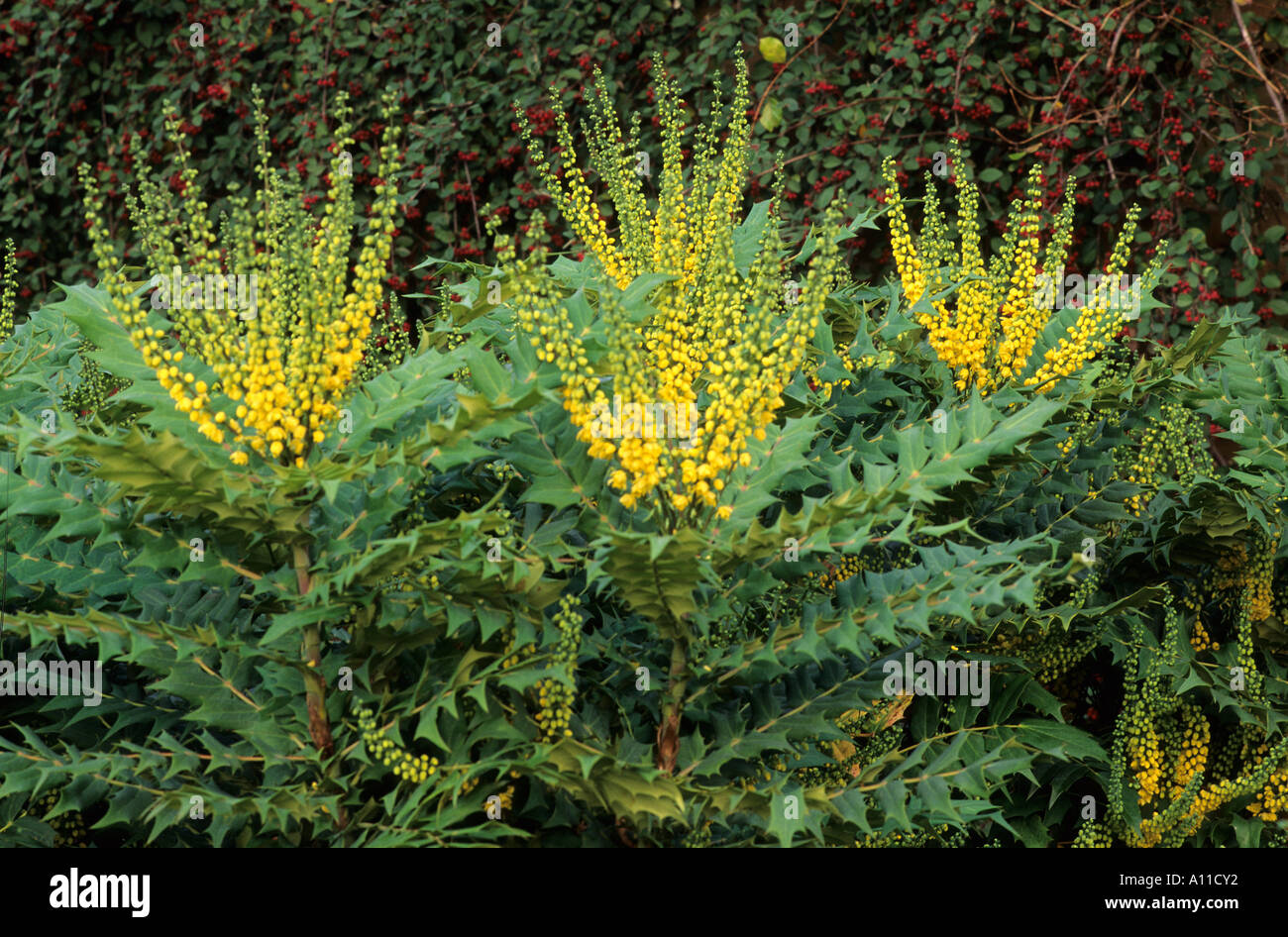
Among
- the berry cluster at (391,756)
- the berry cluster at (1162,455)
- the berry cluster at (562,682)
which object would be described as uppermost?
the berry cluster at (1162,455)

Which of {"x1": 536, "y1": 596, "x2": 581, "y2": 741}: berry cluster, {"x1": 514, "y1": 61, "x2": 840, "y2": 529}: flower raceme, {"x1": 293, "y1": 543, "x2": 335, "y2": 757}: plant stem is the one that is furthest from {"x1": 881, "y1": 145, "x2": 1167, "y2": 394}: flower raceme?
{"x1": 293, "y1": 543, "x2": 335, "y2": 757}: plant stem

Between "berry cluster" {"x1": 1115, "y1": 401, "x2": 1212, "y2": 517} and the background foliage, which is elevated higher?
the background foliage

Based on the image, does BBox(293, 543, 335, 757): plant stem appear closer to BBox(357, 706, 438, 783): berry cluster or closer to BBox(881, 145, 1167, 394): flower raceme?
BBox(357, 706, 438, 783): berry cluster

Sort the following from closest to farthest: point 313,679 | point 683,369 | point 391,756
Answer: point 391,756 < point 313,679 < point 683,369

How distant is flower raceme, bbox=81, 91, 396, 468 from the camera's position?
6.49ft

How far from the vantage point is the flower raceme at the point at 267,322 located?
1978 millimetres

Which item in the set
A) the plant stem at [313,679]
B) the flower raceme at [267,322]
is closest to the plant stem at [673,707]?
the plant stem at [313,679]

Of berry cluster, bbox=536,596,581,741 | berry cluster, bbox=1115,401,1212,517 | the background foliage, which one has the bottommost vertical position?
berry cluster, bbox=536,596,581,741

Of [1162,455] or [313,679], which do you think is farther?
[1162,455]

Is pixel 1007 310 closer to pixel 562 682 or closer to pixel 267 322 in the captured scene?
pixel 562 682

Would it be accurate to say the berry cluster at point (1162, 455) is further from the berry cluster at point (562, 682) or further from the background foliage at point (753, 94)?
the background foliage at point (753, 94)

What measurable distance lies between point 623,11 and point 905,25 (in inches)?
51.9

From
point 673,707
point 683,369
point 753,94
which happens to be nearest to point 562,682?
point 673,707

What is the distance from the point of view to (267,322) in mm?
1988
